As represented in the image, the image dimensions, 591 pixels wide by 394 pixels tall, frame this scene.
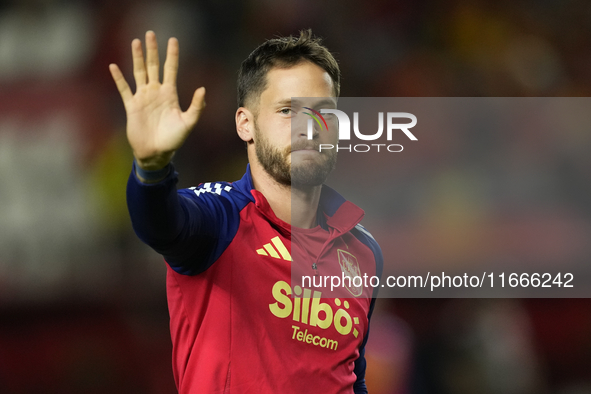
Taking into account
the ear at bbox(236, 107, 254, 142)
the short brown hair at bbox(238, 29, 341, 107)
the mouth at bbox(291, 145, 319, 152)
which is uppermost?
the short brown hair at bbox(238, 29, 341, 107)

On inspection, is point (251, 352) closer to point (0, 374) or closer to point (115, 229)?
point (115, 229)

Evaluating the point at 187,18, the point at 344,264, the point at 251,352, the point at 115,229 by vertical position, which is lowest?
the point at 251,352

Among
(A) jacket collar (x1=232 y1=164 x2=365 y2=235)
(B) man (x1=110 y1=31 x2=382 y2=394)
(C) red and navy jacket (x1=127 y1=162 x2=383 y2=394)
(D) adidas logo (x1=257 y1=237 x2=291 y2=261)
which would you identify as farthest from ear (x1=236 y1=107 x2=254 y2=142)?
(D) adidas logo (x1=257 y1=237 x2=291 y2=261)

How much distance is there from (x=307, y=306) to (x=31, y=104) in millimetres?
3409

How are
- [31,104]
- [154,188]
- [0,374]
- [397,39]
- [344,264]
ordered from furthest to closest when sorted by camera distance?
1. [397,39]
2. [31,104]
3. [0,374]
4. [344,264]
5. [154,188]

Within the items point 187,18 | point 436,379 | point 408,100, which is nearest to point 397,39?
point 408,100

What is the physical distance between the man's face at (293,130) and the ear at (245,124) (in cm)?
4

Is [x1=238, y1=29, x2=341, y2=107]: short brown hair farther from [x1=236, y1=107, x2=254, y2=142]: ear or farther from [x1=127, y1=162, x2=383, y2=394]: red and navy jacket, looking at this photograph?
[x1=127, y1=162, x2=383, y2=394]: red and navy jacket

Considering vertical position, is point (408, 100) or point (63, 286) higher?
point (408, 100)

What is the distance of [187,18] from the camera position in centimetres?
428

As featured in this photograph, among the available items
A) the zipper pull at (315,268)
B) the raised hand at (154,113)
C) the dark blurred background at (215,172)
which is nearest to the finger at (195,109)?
the raised hand at (154,113)

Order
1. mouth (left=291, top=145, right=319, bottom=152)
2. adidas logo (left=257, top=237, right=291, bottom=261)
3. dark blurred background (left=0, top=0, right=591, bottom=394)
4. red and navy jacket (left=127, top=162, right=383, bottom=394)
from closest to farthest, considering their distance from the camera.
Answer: red and navy jacket (left=127, top=162, right=383, bottom=394) → adidas logo (left=257, top=237, right=291, bottom=261) → mouth (left=291, top=145, right=319, bottom=152) → dark blurred background (left=0, top=0, right=591, bottom=394)

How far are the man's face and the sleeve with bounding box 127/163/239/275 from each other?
0.23m

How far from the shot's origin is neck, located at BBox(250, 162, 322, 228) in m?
1.84
